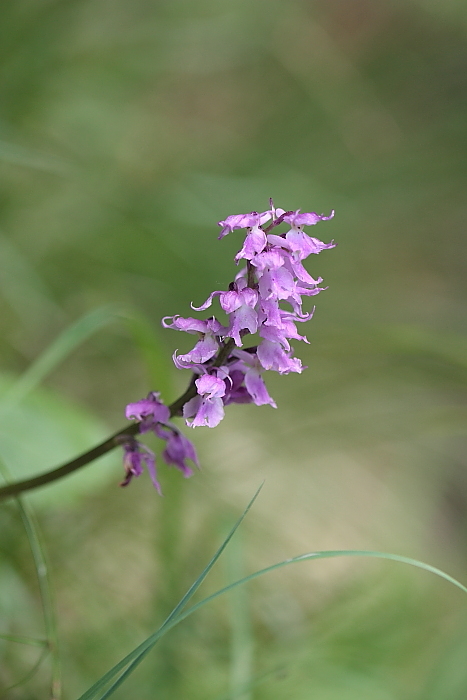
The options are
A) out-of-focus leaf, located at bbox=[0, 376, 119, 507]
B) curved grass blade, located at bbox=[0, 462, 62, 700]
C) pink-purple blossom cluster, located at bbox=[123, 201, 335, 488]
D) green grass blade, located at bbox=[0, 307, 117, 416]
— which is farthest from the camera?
out-of-focus leaf, located at bbox=[0, 376, 119, 507]

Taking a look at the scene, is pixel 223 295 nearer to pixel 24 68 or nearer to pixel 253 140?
pixel 24 68

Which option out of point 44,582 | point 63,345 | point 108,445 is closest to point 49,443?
point 63,345

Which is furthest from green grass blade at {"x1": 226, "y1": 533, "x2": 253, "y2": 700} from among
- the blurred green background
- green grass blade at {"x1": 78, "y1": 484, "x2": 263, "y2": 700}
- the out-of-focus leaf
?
green grass blade at {"x1": 78, "y1": 484, "x2": 263, "y2": 700}

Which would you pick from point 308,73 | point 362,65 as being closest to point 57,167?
point 308,73

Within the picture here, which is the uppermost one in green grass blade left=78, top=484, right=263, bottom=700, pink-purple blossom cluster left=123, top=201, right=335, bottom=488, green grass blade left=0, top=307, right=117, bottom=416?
green grass blade left=0, top=307, right=117, bottom=416

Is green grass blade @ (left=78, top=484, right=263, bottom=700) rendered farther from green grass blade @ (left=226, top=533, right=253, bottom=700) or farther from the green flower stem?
green grass blade @ (left=226, top=533, right=253, bottom=700)

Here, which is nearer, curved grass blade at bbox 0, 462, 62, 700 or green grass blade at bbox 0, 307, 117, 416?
curved grass blade at bbox 0, 462, 62, 700

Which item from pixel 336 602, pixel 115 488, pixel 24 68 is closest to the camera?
pixel 336 602

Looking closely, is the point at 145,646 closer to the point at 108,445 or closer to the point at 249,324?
the point at 108,445
